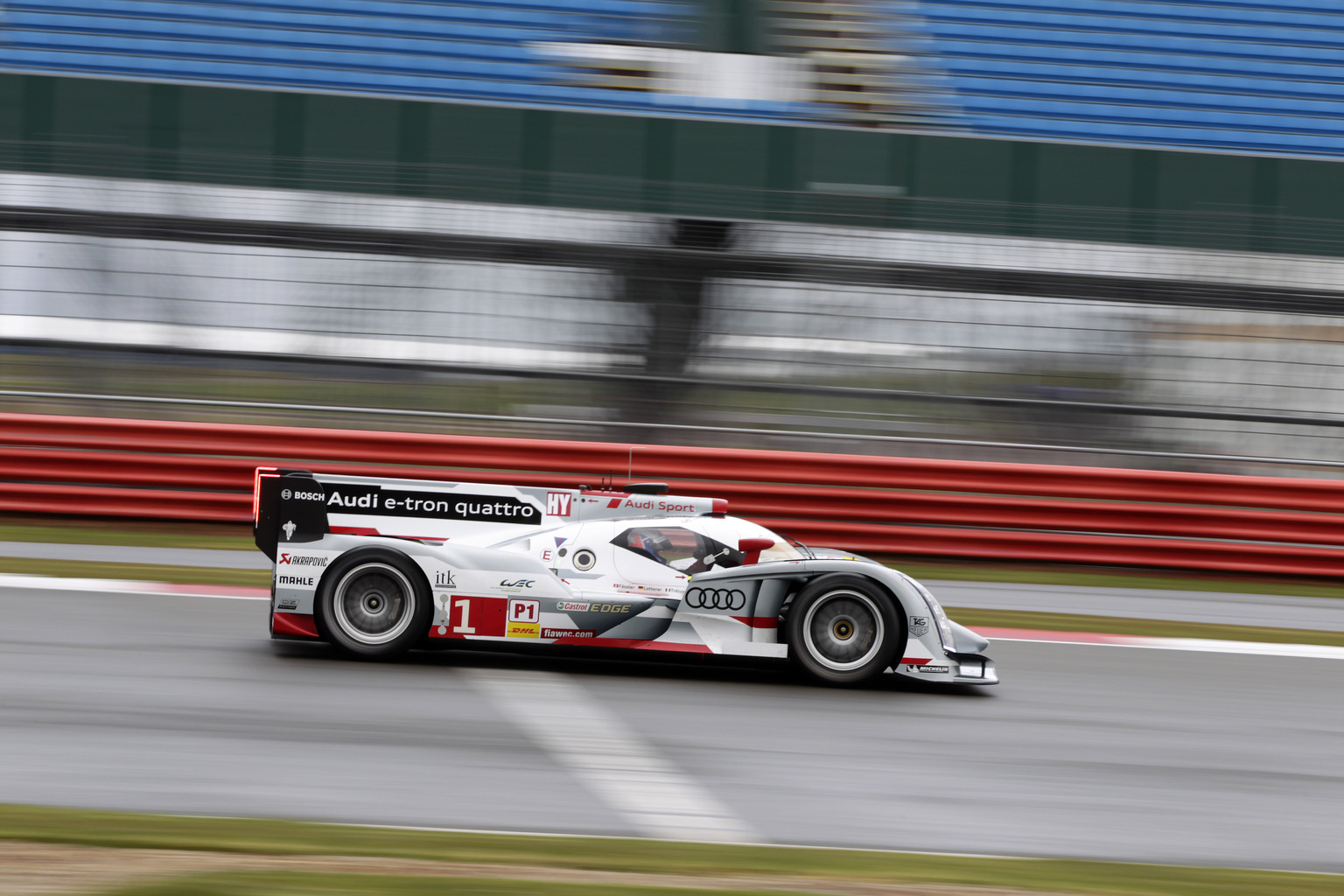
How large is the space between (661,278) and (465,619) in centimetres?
643

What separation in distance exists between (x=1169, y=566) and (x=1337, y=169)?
505 centimetres

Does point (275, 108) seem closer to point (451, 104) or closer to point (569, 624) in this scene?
point (451, 104)

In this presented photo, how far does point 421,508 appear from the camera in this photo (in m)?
6.33

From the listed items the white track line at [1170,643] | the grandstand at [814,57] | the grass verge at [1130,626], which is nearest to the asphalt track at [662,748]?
the white track line at [1170,643]

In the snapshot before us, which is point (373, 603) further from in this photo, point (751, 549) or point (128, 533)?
point (128, 533)

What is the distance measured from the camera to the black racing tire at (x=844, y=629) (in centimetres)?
612

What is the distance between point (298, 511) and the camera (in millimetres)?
6180

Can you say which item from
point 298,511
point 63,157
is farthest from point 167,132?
point 298,511

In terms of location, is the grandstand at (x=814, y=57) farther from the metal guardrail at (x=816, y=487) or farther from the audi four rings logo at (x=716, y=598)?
the audi four rings logo at (x=716, y=598)

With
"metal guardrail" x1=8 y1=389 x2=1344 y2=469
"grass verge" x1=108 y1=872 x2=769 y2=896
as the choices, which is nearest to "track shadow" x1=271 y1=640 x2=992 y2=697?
"grass verge" x1=108 y1=872 x2=769 y2=896

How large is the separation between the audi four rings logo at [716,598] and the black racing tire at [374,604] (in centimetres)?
123

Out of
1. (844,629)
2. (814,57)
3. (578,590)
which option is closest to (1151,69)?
(814,57)

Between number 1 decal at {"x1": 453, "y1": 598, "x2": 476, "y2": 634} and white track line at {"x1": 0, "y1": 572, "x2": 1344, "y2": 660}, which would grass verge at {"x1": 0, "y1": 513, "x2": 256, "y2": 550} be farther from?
number 1 decal at {"x1": 453, "y1": 598, "x2": 476, "y2": 634}

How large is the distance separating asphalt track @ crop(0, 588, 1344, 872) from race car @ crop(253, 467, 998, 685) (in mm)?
195
